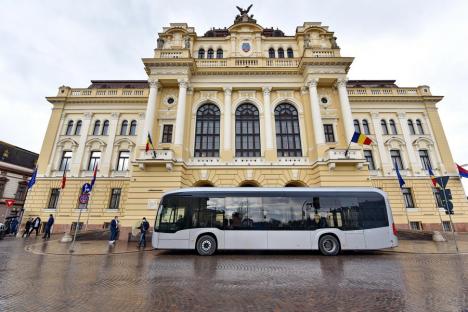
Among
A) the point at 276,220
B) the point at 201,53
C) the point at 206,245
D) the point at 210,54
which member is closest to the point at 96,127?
the point at 201,53

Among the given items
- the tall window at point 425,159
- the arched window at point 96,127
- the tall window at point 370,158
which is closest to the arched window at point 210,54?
the arched window at point 96,127

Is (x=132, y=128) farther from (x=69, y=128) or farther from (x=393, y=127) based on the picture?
(x=393, y=127)

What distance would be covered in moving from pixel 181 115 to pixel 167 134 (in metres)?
2.69

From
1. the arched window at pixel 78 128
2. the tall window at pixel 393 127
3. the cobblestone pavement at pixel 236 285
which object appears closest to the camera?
the cobblestone pavement at pixel 236 285

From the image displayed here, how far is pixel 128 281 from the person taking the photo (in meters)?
6.60

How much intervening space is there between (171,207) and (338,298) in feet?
28.8

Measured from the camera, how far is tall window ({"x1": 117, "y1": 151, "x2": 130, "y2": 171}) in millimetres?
26469

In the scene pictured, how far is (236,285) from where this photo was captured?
6.01 m

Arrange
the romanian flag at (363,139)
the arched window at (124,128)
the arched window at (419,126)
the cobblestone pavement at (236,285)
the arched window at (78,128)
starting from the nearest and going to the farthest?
the cobblestone pavement at (236,285) < the romanian flag at (363,139) < the arched window at (419,126) < the arched window at (78,128) < the arched window at (124,128)

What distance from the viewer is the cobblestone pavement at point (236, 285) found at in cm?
472

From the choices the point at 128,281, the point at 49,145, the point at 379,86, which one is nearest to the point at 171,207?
the point at 128,281

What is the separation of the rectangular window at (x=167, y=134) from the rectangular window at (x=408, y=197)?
27.1 meters

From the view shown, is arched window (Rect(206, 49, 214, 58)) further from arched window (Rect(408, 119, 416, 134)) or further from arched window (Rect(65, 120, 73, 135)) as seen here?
arched window (Rect(408, 119, 416, 134))

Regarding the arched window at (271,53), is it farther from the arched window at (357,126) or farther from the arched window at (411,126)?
the arched window at (411,126)
